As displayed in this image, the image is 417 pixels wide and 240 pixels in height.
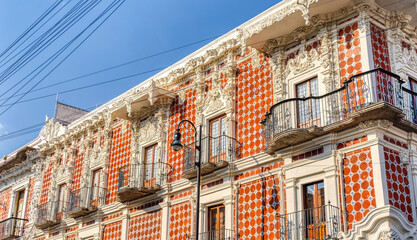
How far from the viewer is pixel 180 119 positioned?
61.3 feet

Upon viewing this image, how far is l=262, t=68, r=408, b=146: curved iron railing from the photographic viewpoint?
502 inches

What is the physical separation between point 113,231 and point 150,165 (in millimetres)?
3013

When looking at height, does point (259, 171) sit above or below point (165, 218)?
above

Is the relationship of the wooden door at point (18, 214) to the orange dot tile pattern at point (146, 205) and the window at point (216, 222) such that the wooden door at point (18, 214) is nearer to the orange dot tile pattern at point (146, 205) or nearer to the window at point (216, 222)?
the orange dot tile pattern at point (146, 205)

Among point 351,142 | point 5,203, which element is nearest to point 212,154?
point 351,142

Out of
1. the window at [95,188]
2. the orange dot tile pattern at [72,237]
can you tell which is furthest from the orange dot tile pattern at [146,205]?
the orange dot tile pattern at [72,237]

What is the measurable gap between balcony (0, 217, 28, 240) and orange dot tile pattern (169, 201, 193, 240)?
11438 millimetres

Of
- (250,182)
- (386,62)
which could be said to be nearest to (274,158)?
(250,182)

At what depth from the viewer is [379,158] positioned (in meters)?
12.1

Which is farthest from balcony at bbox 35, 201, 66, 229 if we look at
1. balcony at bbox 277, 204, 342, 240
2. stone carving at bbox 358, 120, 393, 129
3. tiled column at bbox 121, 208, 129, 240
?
stone carving at bbox 358, 120, 393, 129

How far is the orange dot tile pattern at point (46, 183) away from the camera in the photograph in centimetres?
2530

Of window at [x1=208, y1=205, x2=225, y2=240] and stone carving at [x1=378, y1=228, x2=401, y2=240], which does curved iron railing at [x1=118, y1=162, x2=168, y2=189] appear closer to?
window at [x1=208, y1=205, x2=225, y2=240]

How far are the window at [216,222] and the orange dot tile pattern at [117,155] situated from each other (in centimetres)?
544

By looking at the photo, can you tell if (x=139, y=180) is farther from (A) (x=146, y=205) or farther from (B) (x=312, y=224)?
(B) (x=312, y=224)
